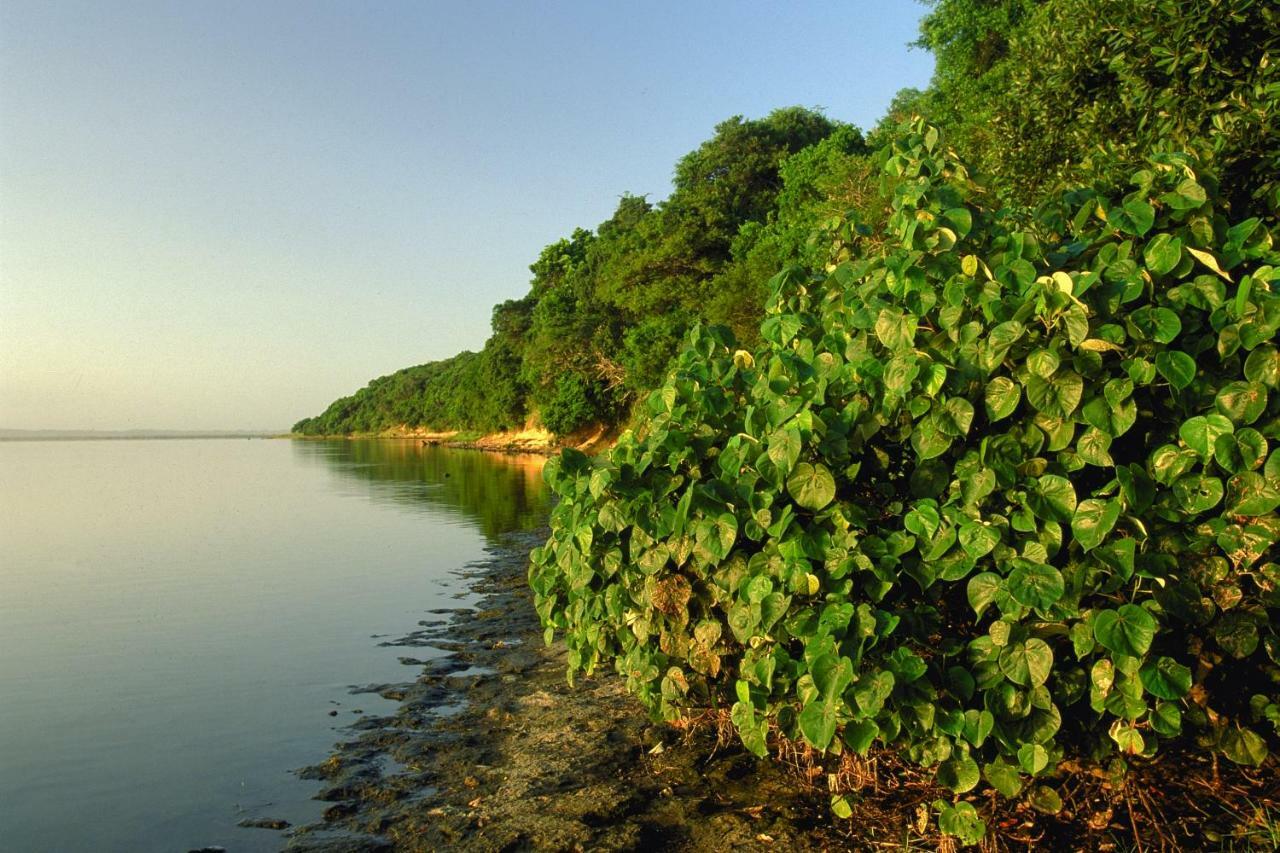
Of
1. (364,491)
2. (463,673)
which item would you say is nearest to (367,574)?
(463,673)

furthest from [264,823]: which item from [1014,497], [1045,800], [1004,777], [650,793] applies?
[1014,497]

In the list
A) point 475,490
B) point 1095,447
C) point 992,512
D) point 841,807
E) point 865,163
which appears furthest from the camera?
point 475,490

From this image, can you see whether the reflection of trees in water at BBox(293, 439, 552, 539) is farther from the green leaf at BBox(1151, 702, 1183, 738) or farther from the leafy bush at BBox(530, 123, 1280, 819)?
the green leaf at BBox(1151, 702, 1183, 738)

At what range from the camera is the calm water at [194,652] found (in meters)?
6.49

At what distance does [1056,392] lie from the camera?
3.87 m

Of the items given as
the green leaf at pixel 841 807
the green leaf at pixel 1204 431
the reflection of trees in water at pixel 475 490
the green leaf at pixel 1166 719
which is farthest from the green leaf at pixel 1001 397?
the reflection of trees in water at pixel 475 490

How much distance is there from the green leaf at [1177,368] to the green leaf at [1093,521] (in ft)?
1.92

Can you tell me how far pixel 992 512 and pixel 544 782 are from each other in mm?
3625

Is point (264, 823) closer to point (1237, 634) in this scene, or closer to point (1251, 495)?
point (1237, 634)

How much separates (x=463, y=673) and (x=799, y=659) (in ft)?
18.9

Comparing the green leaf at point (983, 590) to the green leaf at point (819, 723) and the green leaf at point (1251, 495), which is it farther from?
the green leaf at point (1251, 495)

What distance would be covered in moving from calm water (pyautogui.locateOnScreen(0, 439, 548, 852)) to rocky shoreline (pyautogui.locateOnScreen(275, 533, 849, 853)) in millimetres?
455

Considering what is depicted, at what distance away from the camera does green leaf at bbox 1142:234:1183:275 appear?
3900 millimetres

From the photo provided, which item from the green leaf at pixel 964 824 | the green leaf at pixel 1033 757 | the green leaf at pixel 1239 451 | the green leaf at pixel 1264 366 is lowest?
the green leaf at pixel 964 824
